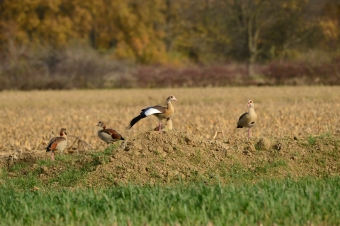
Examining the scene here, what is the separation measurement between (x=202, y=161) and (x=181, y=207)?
357 centimetres

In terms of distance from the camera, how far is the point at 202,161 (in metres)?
11.2

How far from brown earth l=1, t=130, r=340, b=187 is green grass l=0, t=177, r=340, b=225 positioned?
1961 mm

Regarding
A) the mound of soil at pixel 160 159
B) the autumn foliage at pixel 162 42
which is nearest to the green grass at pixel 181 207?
the mound of soil at pixel 160 159

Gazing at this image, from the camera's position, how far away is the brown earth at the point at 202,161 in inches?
421

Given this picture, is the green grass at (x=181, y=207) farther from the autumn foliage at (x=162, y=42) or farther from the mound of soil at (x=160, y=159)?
the autumn foliage at (x=162, y=42)

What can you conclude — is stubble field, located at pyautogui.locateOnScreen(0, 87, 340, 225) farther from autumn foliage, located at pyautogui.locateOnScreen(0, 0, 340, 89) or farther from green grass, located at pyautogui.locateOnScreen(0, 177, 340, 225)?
autumn foliage, located at pyautogui.locateOnScreen(0, 0, 340, 89)

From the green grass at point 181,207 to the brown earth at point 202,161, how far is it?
1961 mm

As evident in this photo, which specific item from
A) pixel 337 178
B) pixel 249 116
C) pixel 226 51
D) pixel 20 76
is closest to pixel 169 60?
pixel 226 51

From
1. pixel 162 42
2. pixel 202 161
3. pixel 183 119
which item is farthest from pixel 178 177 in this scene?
pixel 162 42

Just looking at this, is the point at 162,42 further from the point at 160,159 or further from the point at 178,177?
the point at 178,177

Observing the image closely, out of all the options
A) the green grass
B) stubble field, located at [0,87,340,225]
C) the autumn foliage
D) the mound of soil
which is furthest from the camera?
the autumn foliage

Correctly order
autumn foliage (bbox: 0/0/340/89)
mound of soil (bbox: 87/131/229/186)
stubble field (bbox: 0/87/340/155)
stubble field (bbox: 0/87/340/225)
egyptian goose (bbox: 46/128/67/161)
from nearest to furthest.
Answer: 1. stubble field (bbox: 0/87/340/225)
2. mound of soil (bbox: 87/131/229/186)
3. egyptian goose (bbox: 46/128/67/161)
4. stubble field (bbox: 0/87/340/155)
5. autumn foliage (bbox: 0/0/340/89)

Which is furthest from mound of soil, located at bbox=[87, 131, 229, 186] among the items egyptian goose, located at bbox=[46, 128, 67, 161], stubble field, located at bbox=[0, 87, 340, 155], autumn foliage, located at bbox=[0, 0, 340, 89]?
autumn foliage, located at bbox=[0, 0, 340, 89]

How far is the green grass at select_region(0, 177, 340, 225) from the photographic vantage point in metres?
7.38
